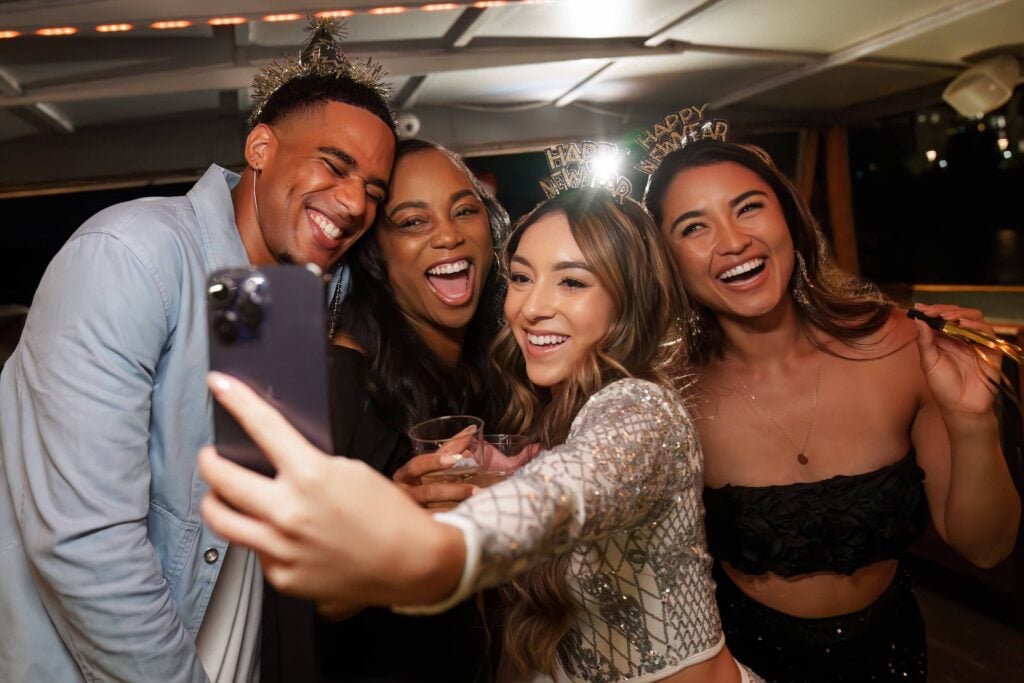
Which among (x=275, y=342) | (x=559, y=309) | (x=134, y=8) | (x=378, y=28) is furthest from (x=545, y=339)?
(x=378, y=28)

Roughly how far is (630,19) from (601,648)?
3196 mm

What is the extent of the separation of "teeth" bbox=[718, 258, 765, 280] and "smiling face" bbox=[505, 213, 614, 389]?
463mm

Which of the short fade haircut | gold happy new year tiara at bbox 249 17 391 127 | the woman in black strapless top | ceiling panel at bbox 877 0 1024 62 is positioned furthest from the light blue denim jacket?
A: ceiling panel at bbox 877 0 1024 62

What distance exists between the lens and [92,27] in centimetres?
271

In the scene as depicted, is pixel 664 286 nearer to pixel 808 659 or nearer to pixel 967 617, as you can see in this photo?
pixel 808 659

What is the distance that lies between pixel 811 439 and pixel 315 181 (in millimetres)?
1440

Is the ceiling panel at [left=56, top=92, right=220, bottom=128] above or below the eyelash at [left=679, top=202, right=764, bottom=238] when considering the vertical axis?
above

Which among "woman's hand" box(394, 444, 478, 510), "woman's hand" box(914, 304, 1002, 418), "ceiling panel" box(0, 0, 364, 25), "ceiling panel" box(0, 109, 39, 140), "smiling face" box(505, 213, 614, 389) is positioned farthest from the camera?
"ceiling panel" box(0, 109, 39, 140)

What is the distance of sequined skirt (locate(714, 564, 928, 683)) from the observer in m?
1.91

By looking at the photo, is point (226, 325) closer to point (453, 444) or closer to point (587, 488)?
point (587, 488)

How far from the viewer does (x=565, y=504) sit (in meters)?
0.90

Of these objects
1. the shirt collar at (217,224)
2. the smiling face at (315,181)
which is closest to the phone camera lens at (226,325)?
the shirt collar at (217,224)

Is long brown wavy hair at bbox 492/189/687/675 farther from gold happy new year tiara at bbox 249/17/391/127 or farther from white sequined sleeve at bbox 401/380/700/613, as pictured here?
gold happy new year tiara at bbox 249/17/391/127

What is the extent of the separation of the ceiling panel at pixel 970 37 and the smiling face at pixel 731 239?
2.49 m
